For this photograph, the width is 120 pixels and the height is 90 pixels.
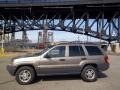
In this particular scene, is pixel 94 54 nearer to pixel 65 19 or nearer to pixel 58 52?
pixel 58 52

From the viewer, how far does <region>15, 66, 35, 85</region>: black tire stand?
40.0 ft

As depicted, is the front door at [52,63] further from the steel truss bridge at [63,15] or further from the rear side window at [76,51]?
the steel truss bridge at [63,15]

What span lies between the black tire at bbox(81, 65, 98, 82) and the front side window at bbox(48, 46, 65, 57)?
135 centimetres

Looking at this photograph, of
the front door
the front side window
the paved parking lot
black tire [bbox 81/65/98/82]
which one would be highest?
the front side window

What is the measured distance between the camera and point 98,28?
2323 inches

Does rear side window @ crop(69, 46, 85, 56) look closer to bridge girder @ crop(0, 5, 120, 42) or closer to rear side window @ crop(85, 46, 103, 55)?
rear side window @ crop(85, 46, 103, 55)

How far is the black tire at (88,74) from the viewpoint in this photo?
12.8 meters

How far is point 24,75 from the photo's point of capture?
1224 cm

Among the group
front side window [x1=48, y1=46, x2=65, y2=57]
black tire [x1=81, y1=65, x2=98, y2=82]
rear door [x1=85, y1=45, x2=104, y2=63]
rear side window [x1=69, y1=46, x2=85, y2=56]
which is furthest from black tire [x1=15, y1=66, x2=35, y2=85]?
rear door [x1=85, y1=45, x2=104, y2=63]

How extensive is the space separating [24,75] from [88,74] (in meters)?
3.16

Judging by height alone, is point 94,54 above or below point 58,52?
below

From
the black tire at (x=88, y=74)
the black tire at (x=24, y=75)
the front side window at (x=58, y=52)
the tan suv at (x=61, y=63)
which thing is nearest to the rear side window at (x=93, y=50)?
the tan suv at (x=61, y=63)

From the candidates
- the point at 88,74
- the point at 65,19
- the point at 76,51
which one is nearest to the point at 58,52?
the point at 76,51

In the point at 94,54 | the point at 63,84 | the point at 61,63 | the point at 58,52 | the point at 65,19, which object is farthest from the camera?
the point at 65,19
